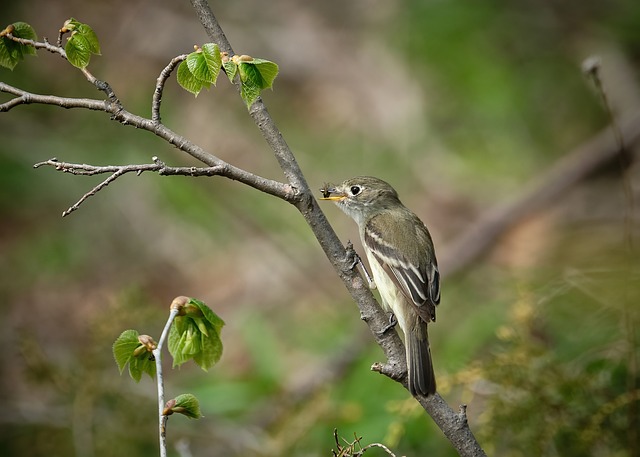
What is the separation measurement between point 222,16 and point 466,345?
6.77 m

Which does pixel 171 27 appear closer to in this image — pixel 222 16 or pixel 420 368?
pixel 222 16

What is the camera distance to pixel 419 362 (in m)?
2.85

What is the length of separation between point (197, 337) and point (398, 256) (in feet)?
5.43

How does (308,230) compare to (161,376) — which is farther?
(308,230)

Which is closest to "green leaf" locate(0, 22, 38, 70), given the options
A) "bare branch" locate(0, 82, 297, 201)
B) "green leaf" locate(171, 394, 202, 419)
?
"bare branch" locate(0, 82, 297, 201)

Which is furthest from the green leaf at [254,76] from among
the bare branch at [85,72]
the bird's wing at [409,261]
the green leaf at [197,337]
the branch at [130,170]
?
the bird's wing at [409,261]

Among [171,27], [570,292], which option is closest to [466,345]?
[570,292]

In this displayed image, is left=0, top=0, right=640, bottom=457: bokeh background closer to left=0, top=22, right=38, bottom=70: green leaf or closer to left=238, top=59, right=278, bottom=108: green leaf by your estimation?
left=238, top=59, right=278, bottom=108: green leaf

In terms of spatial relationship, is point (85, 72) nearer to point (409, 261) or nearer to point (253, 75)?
→ point (253, 75)

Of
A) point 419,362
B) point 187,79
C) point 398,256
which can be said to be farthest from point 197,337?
point 398,256

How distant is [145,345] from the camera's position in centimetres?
214

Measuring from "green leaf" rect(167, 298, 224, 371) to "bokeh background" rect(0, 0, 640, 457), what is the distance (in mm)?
1678

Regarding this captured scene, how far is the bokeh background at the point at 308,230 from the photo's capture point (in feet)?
14.4

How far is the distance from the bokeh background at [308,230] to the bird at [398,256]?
50 centimetres
